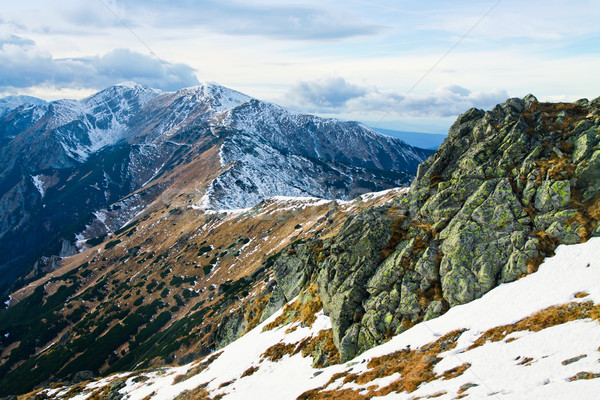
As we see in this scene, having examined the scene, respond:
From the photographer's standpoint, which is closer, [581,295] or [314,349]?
[581,295]

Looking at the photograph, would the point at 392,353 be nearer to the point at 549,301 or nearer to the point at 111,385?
the point at 549,301

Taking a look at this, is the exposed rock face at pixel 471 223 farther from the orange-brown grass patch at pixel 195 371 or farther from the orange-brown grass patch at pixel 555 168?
the orange-brown grass patch at pixel 195 371

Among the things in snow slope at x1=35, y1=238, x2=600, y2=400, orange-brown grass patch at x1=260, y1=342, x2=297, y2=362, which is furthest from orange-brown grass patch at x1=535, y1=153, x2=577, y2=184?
orange-brown grass patch at x1=260, y1=342, x2=297, y2=362

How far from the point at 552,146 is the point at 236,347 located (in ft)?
158

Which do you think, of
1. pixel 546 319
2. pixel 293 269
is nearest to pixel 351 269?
pixel 546 319

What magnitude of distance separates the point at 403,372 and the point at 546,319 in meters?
9.79

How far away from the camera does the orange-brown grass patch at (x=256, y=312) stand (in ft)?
188

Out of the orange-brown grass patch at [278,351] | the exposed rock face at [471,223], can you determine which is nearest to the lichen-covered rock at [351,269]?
the exposed rock face at [471,223]

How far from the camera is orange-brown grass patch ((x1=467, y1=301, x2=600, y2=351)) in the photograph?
19.3m

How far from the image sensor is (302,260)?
184 ft

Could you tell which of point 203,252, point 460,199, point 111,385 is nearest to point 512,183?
point 460,199

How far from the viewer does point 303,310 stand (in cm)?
4319

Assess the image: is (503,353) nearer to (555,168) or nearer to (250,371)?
(555,168)

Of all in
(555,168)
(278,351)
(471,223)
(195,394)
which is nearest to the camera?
(555,168)
